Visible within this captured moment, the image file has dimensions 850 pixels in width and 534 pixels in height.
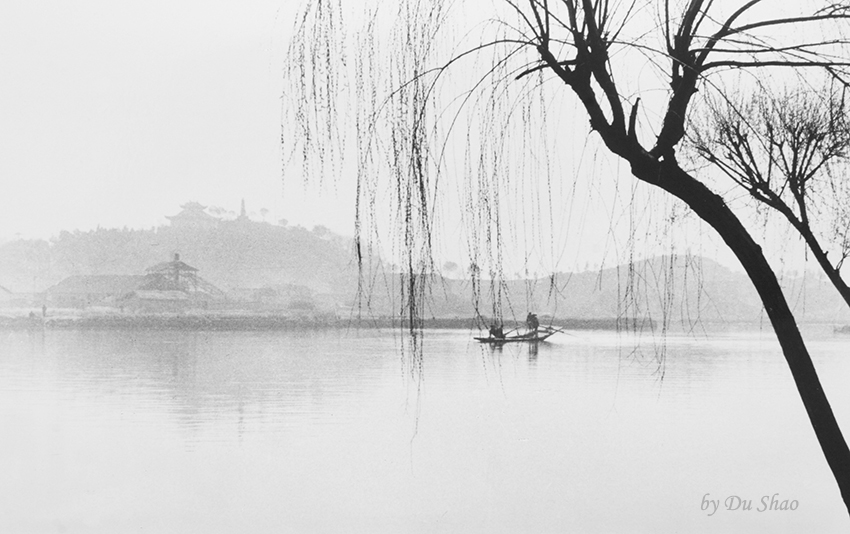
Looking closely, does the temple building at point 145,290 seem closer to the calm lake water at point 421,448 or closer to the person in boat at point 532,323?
the calm lake water at point 421,448

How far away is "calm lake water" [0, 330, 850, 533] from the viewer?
6.87 feet

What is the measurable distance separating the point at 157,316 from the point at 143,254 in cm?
43

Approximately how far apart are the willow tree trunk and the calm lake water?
2.39ft

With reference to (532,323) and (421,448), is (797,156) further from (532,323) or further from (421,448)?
(421,448)

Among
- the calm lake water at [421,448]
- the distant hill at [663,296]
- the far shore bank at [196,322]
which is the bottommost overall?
the calm lake water at [421,448]

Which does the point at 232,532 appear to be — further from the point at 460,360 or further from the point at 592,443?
the point at 592,443

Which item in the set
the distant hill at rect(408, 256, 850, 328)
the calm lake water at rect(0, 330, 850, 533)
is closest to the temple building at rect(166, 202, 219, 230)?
the calm lake water at rect(0, 330, 850, 533)

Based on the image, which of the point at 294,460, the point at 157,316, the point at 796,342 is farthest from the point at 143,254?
the point at 796,342

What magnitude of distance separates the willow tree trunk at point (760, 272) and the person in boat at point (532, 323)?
0.78 meters

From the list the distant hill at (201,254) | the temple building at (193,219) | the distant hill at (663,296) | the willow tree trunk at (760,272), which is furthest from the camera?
the temple building at (193,219)

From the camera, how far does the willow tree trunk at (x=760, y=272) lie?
45.5 inches

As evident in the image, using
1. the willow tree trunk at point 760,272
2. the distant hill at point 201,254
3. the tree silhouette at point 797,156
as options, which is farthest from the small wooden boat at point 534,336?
the willow tree trunk at point 760,272

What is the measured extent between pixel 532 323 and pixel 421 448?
1.66ft

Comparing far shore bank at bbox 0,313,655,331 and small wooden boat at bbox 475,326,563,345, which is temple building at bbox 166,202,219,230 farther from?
small wooden boat at bbox 475,326,563,345
